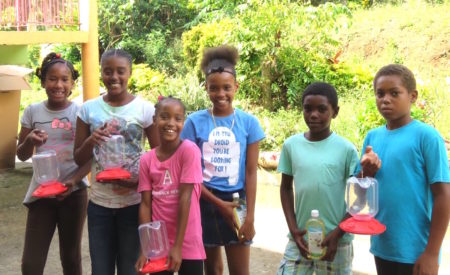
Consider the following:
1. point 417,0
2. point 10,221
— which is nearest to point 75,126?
point 10,221

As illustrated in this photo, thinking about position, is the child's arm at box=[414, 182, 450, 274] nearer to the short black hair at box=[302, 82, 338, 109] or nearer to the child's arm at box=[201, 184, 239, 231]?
the short black hair at box=[302, 82, 338, 109]

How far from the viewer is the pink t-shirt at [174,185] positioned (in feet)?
9.48

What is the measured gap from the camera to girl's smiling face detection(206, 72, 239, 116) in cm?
320

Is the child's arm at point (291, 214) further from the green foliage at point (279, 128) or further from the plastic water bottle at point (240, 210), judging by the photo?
the green foliage at point (279, 128)

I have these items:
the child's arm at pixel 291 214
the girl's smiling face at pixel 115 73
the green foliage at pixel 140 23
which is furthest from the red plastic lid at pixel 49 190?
the green foliage at pixel 140 23

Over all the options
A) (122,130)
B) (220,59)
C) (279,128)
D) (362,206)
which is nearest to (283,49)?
(279,128)

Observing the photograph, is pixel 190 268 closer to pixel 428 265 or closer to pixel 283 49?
pixel 428 265

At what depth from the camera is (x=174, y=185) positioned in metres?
2.91

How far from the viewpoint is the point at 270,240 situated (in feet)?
18.2

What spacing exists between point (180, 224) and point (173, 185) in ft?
0.70

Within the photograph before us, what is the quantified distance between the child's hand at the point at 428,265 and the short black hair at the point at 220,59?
4.85 ft

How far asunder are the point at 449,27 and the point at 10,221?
28.3 ft

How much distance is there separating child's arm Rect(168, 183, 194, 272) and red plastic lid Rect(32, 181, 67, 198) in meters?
0.76

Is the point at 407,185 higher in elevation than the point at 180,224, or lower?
higher
